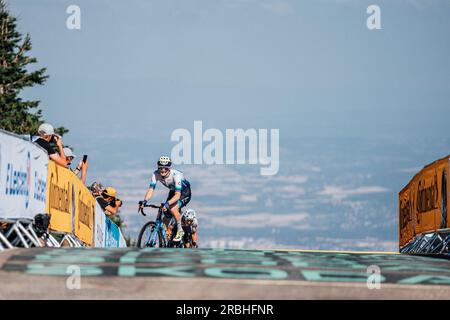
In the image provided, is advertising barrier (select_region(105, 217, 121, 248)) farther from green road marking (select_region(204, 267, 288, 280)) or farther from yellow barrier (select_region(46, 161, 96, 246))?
green road marking (select_region(204, 267, 288, 280))

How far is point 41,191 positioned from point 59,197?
194cm

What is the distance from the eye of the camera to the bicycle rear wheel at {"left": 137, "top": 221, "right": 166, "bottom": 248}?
749 inches

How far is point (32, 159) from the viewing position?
48.6 feet

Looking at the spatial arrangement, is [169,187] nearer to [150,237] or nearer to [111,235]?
[150,237]

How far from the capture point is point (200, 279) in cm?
1074

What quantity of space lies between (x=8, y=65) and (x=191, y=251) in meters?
45.0

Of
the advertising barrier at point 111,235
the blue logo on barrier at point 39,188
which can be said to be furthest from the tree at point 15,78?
the blue logo on barrier at point 39,188

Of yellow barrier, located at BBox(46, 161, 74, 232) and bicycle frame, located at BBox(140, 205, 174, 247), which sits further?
bicycle frame, located at BBox(140, 205, 174, 247)

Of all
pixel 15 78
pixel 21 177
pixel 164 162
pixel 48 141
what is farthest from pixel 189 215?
pixel 15 78

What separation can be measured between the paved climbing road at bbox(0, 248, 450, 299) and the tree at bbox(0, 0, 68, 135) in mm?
41336

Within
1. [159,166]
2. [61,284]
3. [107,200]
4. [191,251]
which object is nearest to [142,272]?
[61,284]

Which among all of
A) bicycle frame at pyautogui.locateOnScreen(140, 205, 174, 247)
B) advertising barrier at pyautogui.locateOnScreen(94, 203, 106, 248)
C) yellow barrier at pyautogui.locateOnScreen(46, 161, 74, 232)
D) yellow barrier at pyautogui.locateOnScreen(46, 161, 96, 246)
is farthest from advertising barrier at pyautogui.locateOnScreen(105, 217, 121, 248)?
yellow barrier at pyautogui.locateOnScreen(46, 161, 74, 232)
